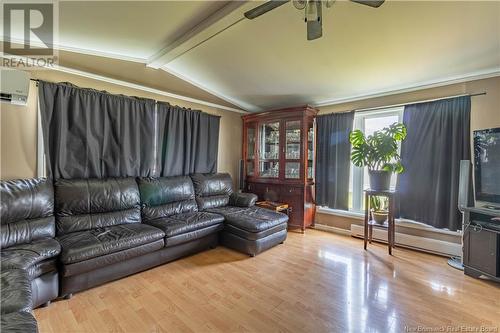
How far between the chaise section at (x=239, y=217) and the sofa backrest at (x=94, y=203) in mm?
1021

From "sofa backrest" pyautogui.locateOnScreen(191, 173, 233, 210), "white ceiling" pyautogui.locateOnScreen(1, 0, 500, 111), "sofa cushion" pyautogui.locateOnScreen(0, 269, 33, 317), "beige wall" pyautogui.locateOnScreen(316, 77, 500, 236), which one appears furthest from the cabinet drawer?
"sofa cushion" pyautogui.locateOnScreen(0, 269, 33, 317)

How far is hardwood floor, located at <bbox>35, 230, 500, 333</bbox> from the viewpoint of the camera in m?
1.80


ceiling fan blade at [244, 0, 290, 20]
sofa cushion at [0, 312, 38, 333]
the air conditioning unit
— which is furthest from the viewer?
the air conditioning unit

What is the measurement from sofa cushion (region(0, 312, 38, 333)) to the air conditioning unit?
2185 millimetres

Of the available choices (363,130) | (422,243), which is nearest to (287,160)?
(363,130)

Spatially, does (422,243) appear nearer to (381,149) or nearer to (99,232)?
(381,149)

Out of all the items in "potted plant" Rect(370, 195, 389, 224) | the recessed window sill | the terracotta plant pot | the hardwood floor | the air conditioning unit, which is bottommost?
the hardwood floor

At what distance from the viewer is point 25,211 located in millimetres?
2234

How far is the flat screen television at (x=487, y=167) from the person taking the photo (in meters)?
2.52

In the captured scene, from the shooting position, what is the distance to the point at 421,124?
325cm

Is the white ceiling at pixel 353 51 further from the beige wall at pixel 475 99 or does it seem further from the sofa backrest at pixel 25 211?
the sofa backrest at pixel 25 211

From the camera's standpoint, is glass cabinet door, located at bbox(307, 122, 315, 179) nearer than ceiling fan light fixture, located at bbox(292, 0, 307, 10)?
No

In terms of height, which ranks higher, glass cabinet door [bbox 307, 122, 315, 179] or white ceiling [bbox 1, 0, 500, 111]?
white ceiling [bbox 1, 0, 500, 111]

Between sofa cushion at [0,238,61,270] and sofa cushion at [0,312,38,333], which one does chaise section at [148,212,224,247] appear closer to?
sofa cushion at [0,238,61,270]
